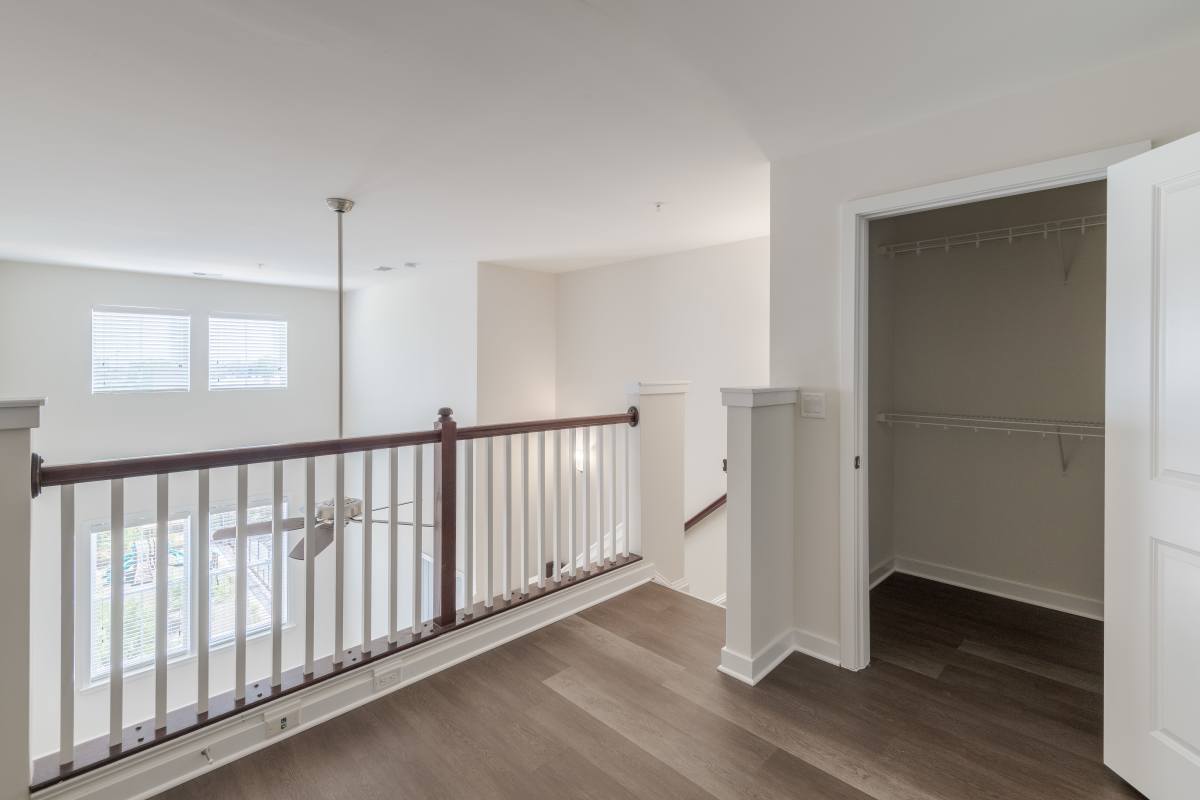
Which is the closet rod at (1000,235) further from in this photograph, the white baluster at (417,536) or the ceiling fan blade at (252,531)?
the ceiling fan blade at (252,531)

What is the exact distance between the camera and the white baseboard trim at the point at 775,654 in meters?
2.34

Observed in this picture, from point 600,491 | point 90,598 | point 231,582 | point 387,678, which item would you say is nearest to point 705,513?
point 600,491

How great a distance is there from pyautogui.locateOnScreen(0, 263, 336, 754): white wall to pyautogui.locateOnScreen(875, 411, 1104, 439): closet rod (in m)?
6.26

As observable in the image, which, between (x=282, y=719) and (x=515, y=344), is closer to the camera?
(x=282, y=719)

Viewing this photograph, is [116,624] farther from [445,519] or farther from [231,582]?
[231,582]

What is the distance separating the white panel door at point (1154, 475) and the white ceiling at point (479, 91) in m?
0.58

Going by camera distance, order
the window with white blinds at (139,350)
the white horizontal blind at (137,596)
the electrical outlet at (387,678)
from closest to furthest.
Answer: the electrical outlet at (387,678) < the white horizontal blind at (137,596) < the window with white blinds at (139,350)

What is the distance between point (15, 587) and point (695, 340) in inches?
161

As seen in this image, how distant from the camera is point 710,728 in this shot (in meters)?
2.04

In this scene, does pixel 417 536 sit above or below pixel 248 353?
below

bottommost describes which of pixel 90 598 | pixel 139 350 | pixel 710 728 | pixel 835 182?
pixel 90 598

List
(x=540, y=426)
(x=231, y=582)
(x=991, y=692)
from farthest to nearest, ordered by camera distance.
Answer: (x=231, y=582)
(x=540, y=426)
(x=991, y=692)

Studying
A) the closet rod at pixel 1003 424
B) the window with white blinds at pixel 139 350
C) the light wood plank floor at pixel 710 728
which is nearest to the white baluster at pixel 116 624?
the light wood plank floor at pixel 710 728

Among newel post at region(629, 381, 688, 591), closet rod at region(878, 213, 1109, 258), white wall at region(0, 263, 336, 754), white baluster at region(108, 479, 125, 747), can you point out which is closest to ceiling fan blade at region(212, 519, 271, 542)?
white baluster at region(108, 479, 125, 747)
